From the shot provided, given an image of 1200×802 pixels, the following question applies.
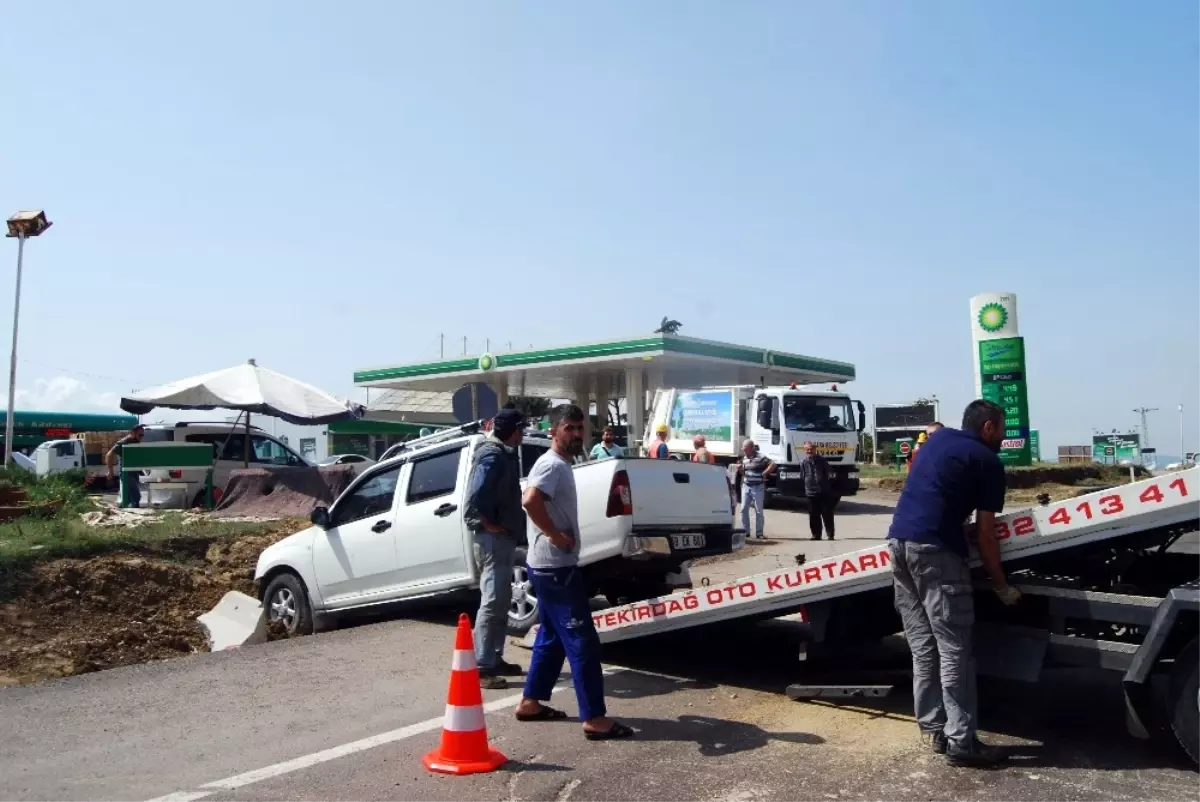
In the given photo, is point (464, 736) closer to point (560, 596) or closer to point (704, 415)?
point (560, 596)

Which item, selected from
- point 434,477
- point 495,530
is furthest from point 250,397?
point 495,530

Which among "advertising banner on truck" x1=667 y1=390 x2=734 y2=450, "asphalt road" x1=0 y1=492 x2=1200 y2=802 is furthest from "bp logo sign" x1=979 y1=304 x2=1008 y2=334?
"asphalt road" x1=0 y1=492 x2=1200 y2=802

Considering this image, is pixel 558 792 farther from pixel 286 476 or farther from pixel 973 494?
pixel 286 476

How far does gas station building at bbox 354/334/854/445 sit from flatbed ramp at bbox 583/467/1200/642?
73.2 feet

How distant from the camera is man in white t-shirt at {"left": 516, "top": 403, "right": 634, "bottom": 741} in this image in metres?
5.85

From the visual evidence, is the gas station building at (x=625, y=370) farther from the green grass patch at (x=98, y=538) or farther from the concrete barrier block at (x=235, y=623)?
the concrete barrier block at (x=235, y=623)

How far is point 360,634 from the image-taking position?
9133 millimetres

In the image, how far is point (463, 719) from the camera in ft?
17.6

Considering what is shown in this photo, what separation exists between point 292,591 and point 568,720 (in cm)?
462

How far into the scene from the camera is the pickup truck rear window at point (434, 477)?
9.07 metres

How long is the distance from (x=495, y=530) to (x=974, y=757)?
3.36 metres

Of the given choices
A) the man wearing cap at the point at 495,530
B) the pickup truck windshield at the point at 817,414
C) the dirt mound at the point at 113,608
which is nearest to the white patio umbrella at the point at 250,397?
the dirt mound at the point at 113,608

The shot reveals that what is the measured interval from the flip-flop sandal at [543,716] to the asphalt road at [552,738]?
0.06m

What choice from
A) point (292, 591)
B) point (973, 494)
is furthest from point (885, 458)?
point (973, 494)
